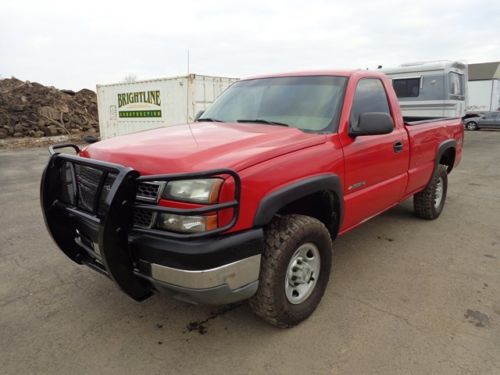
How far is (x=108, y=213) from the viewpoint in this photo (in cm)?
223

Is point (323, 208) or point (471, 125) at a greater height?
point (471, 125)

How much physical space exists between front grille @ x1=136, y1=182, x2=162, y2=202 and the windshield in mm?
1377

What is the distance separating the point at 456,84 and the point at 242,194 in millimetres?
12874

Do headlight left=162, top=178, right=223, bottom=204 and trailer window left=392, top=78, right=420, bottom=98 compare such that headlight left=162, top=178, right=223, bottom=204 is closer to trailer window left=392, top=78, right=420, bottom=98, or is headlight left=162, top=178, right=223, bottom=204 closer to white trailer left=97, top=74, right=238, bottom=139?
white trailer left=97, top=74, right=238, bottom=139

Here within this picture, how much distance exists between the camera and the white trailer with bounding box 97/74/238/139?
13289 mm

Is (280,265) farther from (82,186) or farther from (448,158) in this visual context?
(448,158)

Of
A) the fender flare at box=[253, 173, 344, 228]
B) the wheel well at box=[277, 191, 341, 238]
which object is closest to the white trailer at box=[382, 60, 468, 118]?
the wheel well at box=[277, 191, 341, 238]

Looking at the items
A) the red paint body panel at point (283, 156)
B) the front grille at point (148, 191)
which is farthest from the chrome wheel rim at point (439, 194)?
the front grille at point (148, 191)

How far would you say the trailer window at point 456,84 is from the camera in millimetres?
12359

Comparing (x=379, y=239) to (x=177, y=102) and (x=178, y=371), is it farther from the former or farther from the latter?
(x=177, y=102)

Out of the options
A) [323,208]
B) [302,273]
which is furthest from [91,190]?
[323,208]

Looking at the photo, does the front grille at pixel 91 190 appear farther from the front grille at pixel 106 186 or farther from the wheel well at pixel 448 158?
the wheel well at pixel 448 158

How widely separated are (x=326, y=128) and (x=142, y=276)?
182 centimetres

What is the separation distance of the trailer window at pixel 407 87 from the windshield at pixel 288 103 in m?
10.1
